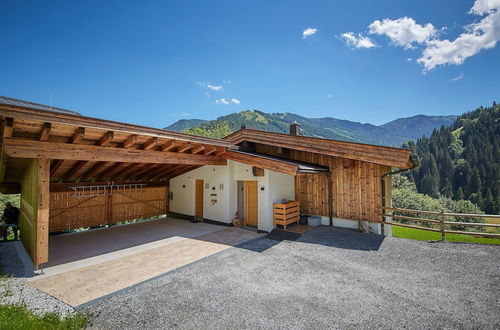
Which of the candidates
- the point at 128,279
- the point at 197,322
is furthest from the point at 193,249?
the point at 197,322

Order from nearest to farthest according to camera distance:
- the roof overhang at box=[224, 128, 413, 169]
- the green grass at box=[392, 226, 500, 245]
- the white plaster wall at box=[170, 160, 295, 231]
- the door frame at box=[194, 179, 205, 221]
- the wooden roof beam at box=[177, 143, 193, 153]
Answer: the roof overhang at box=[224, 128, 413, 169] < the green grass at box=[392, 226, 500, 245] < the wooden roof beam at box=[177, 143, 193, 153] < the white plaster wall at box=[170, 160, 295, 231] < the door frame at box=[194, 179, 205, 221]

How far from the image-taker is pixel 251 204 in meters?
9.81

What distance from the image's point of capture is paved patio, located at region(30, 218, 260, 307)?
4.71 metres

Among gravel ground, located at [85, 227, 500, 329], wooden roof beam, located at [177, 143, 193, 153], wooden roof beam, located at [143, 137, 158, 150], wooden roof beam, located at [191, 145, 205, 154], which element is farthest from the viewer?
wooden roof beam, located at [191, 145, 205, 154]

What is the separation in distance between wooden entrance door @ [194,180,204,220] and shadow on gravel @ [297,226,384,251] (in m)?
5.53

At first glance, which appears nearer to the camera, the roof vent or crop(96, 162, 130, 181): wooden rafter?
crop(96, 162, 130, 181): wooden rafter

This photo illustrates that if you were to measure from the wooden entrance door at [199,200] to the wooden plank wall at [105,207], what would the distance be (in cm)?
241

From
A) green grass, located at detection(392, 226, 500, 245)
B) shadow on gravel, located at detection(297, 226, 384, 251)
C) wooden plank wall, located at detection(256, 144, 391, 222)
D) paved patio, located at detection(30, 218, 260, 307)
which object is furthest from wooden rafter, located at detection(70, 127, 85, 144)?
green grass, located at detection(392, 226, 500, 245)

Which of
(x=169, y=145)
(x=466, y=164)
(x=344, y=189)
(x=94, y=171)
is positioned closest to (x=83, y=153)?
(x=169, y=145)

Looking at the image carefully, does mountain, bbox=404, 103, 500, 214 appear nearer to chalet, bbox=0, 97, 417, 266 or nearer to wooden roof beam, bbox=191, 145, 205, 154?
chalet, bbox=0, 97, 417, 266

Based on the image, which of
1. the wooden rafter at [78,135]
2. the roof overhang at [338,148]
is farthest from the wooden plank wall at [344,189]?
the wooden rafter at [78,135]

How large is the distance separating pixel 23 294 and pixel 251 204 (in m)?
7.11

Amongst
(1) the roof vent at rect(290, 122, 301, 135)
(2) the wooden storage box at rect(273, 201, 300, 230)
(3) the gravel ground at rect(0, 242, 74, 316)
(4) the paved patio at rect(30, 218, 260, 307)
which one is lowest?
(4) the paved patio at rect(30, 218, 260, 307)

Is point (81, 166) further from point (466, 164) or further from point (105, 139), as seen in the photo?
point (466, 164)
